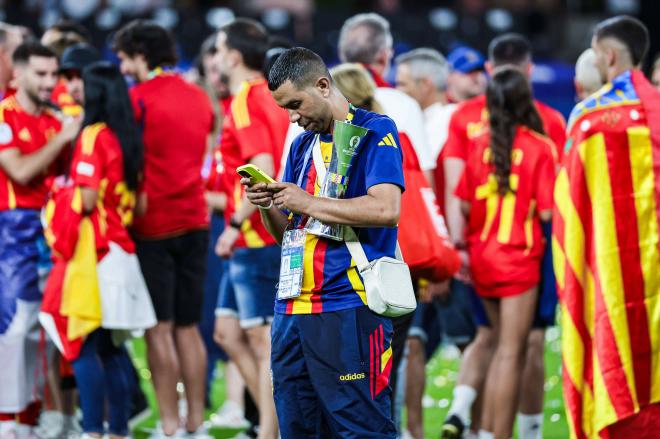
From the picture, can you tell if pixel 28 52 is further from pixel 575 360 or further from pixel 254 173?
pixel 575 360

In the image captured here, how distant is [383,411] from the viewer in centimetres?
428

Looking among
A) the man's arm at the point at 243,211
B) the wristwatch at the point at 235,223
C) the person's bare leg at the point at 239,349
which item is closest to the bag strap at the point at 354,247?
the man's arm at the point at 243,211

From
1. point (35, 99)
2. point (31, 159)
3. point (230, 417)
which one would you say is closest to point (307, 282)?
point (31, 159)

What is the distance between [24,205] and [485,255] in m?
2.35

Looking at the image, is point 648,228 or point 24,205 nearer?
point 648,228

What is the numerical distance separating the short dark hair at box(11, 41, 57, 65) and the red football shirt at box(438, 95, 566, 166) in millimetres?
2147

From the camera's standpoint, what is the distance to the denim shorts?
6.20 meters

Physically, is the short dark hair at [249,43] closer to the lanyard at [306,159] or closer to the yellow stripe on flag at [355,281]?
the lanyard at [306,159]

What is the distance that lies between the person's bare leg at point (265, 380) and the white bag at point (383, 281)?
2062 mm

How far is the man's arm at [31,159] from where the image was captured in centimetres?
641

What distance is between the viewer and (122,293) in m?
6.20

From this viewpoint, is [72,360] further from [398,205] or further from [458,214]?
[398,205]

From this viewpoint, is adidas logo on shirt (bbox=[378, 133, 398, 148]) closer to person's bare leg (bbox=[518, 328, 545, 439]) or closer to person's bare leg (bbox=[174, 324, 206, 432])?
person's bare leg (bbox=[518, 328, 545, 439])

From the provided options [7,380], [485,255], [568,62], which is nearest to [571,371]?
[485,255]
